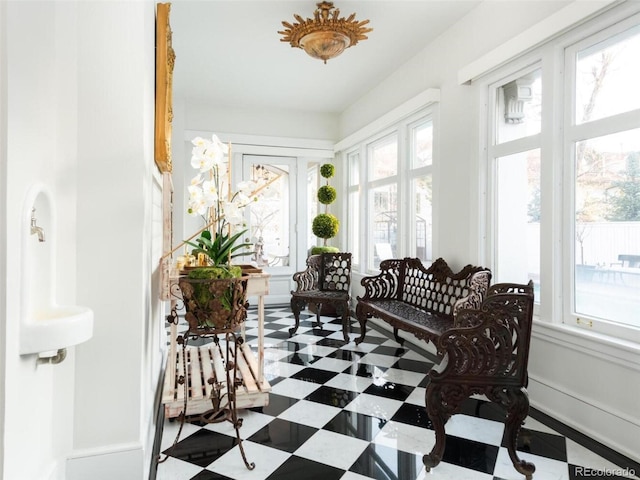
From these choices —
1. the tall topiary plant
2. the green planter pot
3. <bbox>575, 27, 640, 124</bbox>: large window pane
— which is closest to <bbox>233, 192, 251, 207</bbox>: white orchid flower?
the green planter pot

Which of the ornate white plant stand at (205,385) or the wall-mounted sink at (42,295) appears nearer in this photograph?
the wall-mounted sink at (42,295)

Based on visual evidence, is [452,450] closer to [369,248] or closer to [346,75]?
[369,248]

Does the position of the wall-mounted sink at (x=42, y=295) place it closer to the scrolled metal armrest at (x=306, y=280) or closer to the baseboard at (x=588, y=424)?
the baseboard at (x=588, y=424)

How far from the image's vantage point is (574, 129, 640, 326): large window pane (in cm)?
213

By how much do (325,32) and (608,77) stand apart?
199 centimetres

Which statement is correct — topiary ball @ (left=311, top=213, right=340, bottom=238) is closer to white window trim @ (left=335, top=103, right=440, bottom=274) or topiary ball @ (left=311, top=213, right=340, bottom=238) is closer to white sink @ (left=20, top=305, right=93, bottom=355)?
white window trim @ (left=335, top=103, right=440, bottom=274)

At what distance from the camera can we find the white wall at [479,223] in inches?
82.4

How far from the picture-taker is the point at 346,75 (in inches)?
186

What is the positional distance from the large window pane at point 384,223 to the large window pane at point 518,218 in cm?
169


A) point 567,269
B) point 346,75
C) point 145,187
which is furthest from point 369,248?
point 145,187

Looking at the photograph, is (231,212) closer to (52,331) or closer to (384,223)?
(52,331)

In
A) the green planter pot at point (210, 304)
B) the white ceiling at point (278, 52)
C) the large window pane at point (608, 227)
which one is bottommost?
the green planter pot at point (210, 304)

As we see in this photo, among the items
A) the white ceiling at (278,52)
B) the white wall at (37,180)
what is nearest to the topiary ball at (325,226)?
the white ceiling at (278,52)

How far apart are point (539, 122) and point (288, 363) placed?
2.72 m
